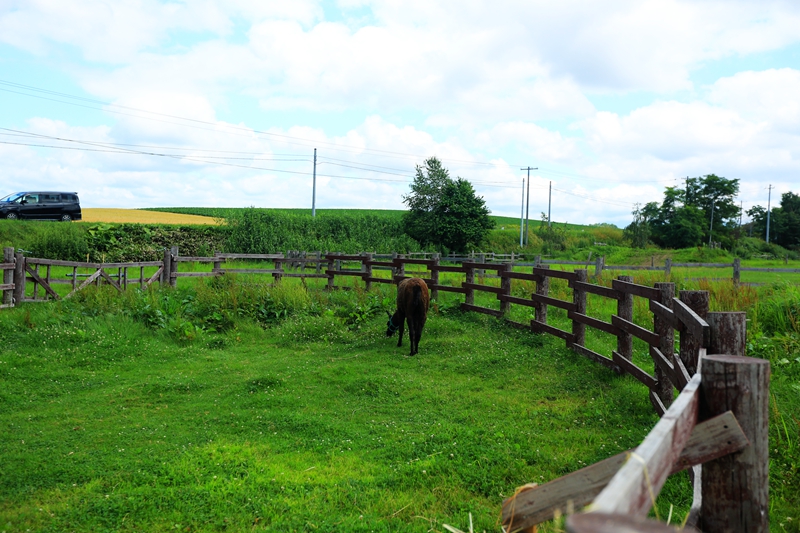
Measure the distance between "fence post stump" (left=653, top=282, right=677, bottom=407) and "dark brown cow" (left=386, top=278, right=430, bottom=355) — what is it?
441cm

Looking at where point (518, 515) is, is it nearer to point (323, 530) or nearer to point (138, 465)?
point (323, 530)

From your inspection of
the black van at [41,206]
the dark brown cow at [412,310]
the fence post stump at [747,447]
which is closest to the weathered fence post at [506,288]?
the dark brown cow at [412,310]

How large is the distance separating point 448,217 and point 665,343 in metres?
41.0

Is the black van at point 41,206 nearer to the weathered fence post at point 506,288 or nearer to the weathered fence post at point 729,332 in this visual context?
the weathered fence post at point 506,288

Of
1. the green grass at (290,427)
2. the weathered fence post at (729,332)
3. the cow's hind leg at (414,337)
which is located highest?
the weathered fence post at (729,332)

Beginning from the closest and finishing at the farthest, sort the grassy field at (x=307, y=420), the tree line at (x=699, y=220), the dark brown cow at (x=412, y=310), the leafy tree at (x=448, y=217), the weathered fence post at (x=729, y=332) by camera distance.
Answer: the weathered fence post at (x=729, y=332), the grassy field at (x=307, y=420), the dark brown cow at (x=412, y=310), the leafy tree at (x=448, y=217), the tree line at (x=699, y=220)

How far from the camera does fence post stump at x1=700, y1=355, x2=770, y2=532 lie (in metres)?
2.34

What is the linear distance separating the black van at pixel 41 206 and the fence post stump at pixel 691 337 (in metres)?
34.1

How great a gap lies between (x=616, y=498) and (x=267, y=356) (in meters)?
9.41

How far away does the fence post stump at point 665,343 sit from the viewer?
237 inches

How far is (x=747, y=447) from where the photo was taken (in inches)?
92.3

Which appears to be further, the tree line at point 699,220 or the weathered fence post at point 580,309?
the tree line at point 699,220

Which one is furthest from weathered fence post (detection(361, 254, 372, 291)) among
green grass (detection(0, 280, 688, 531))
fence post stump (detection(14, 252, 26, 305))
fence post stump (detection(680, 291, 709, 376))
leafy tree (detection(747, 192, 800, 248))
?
leafy tree (detection(747, 192, 800, 248))

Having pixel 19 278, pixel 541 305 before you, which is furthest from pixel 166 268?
pixel 541 305
